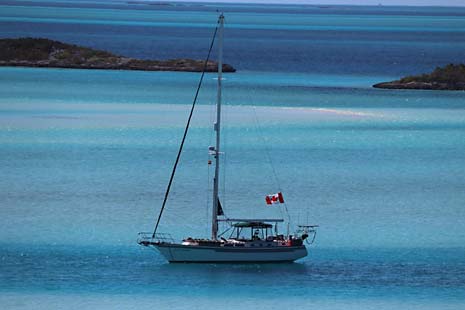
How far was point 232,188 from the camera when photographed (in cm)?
5106

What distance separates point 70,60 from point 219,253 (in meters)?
77.0

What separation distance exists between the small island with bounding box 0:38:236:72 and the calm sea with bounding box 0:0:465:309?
27.2 ft

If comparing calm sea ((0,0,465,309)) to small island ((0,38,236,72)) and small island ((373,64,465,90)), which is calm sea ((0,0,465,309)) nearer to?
small island ((373,64,465,90))

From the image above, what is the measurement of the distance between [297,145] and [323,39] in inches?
5315

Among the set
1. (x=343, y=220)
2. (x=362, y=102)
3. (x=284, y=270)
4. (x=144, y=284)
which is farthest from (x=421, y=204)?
(x=362, y=102)

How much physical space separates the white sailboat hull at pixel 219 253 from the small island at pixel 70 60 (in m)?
73.1

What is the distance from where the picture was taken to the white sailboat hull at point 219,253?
1511 inches

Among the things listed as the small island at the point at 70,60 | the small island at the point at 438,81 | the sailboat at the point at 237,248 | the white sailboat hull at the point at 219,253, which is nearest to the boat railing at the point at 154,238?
the sailboat at the point at 237,248

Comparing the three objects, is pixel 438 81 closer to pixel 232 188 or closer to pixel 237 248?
pixel 232 188

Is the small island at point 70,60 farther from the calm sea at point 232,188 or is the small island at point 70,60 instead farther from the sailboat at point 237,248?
the sailboat at point 237,248

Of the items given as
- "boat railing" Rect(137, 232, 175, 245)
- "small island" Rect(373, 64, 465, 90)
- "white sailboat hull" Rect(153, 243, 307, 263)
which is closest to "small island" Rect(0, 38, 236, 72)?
"small island" Rect(373, 64, 465, 90)

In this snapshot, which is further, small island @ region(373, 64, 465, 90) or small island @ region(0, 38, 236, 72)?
small island @ region(0, 38, 236, 72)

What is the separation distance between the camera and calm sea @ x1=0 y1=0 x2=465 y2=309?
36469 mm

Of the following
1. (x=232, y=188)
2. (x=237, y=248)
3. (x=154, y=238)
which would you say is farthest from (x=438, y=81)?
(x=237, y=248)
